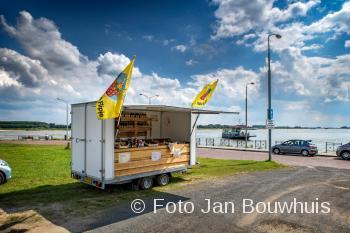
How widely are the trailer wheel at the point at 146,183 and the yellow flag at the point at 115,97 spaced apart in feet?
10.9

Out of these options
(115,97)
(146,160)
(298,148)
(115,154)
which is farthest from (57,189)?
(298,148)

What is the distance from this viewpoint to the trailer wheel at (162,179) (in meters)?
11.0

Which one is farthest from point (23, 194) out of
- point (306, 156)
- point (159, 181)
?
point (306, 156)

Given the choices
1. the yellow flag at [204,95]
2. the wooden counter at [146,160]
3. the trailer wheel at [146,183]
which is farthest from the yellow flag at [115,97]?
the yellow flag at [204,95]

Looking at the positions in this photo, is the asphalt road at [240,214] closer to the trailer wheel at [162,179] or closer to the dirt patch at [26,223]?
the dirt patch at [26,223]

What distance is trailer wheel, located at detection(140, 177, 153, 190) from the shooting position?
409 inches

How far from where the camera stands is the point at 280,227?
6734mm

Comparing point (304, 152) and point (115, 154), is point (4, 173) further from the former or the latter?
point (304, 152)

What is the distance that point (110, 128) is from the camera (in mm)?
9195

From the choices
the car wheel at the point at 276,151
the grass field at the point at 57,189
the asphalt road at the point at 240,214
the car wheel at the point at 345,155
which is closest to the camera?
the asphalt road at the point at 240,214

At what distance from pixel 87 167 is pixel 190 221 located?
4508mm

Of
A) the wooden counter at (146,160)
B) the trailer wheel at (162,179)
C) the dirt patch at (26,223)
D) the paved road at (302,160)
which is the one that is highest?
the wooden counter at (146,160)

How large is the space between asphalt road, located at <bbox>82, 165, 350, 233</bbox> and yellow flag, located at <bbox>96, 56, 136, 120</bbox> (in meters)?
2.86

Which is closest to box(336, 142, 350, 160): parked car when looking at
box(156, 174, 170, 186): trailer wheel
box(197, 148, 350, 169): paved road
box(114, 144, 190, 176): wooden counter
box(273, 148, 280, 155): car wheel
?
Result: box(197, 148, 350, 169): paved road
